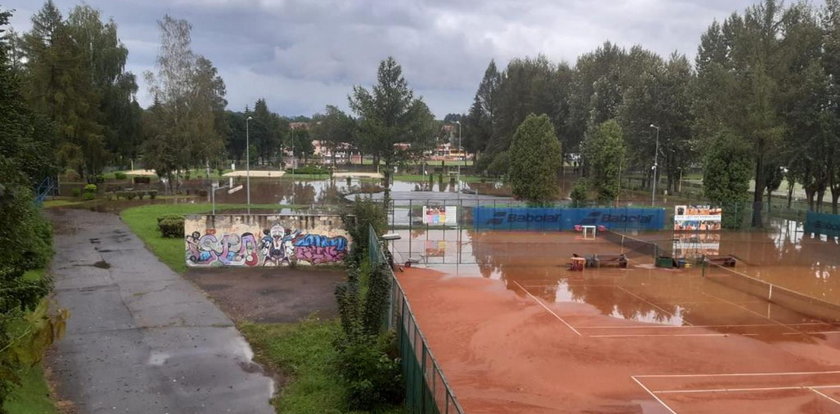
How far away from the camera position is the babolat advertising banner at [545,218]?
138 ft

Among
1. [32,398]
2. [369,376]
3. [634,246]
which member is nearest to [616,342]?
[369,376]

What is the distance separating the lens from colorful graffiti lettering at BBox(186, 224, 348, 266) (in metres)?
28.3

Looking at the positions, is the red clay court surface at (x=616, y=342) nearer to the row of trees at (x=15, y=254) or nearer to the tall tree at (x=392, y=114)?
the row of trees at (x=15, y=254)

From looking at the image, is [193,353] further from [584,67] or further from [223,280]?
[584,67]

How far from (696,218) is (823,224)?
30.5 feet

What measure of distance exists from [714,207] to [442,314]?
3036 centimetres

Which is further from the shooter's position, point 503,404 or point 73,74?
point 73,74

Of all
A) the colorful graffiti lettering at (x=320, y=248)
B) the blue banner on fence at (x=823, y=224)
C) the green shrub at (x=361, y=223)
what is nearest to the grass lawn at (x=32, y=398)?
the colorful graffiti lettering at (x=320, y=248)

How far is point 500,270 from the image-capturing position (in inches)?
1127

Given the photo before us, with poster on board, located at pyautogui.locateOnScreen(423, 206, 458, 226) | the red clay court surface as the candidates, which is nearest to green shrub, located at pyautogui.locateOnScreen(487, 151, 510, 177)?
poster on board, located at pyautogui.locateOnScreen(423, 206, 458, 226)

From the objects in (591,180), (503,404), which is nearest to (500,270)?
(503,404)

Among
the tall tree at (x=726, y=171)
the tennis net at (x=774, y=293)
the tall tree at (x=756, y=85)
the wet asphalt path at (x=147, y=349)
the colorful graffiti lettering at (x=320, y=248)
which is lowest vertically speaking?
the wet asphalt path at (x=147, y=349)

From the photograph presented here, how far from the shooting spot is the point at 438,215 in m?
42.0

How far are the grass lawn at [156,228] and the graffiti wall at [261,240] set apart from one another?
A: 4.69 feet
